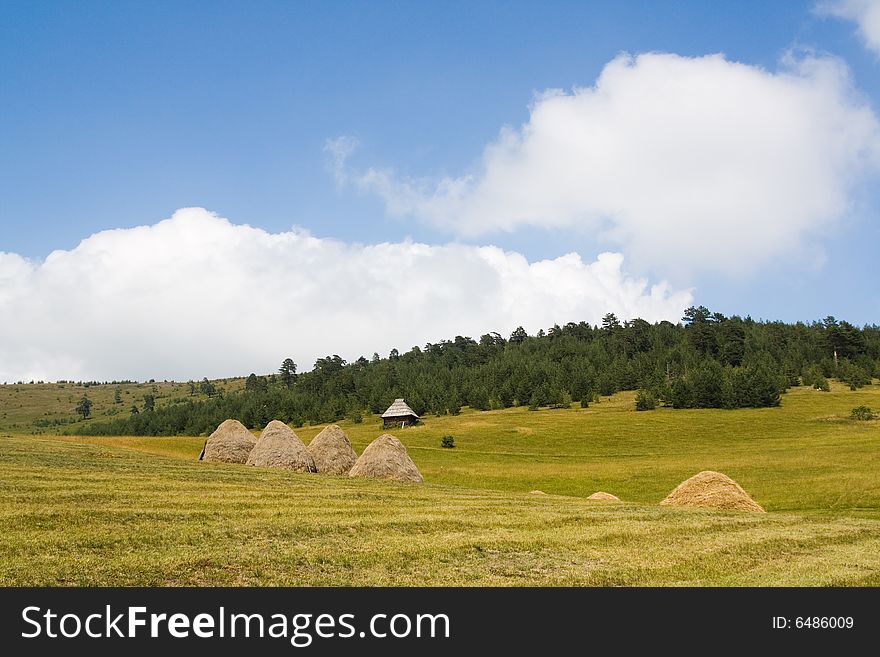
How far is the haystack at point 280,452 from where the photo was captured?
41375 millimetres

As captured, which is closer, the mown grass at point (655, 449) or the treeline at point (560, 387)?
the mown grass at point (655, 449)

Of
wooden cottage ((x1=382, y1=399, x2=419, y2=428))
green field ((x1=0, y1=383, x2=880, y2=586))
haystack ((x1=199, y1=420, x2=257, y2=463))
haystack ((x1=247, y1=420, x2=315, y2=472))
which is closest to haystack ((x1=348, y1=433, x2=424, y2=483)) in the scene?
green field ((x1=0, y1=383, x2=880, y2=586))

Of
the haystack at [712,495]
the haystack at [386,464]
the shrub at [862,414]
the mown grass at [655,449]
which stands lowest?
the mown grass at [655,449]

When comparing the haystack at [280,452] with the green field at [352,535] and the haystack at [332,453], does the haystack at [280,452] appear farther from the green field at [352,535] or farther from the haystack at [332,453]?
the green field at [352,535]

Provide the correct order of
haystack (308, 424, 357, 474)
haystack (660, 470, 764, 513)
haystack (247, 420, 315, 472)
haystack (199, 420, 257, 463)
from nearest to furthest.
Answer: haystack (660, 470, 764, 513), haystack (247, 420, 315, 472), haystack (308, 424, 357, 474), haystack (199, 420, 257, 463)

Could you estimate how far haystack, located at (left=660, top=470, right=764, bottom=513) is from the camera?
106 ft

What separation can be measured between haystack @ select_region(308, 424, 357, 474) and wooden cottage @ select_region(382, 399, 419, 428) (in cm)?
9050

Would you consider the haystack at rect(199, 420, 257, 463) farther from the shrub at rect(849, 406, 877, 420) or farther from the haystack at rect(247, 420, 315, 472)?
the shrub at rect(849, 406, 877, 420)

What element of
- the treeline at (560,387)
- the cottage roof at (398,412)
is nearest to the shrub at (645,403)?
the treeline at (560,387)

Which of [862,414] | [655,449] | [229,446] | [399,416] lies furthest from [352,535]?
[399,416]

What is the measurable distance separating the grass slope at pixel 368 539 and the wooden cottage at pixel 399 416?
108636 millimetres

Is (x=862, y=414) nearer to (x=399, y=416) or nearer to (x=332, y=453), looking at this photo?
(x=399, y=416)
